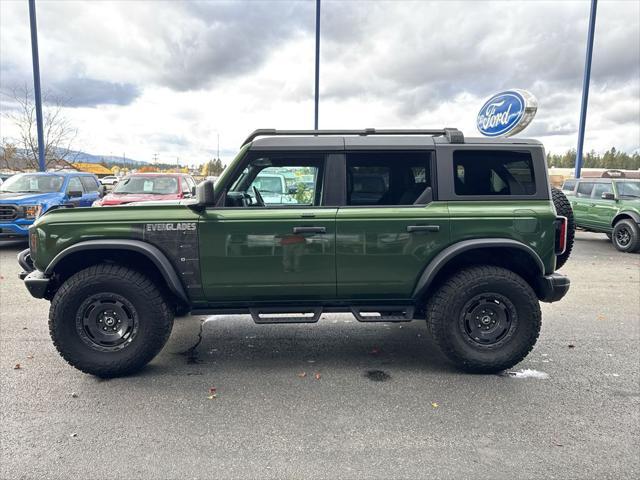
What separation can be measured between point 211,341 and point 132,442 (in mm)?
1726

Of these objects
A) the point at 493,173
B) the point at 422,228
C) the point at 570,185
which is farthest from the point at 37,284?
the point at 570,185

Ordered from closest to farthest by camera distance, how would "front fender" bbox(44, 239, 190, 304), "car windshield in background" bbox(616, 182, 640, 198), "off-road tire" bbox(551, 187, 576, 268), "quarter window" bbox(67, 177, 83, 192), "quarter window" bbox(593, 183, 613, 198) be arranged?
"front fender" bbox(44, 239, 190, 304) → "off-road tire" bbox(551, 187, 576, 268) → "quarter window" bbox(67, 177, 83, 192) → "car windshield in background" bbox(616, 182, 640, 198) → "quarter window" bbox(593, 183, 613, 198)

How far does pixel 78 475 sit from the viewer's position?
243 cm

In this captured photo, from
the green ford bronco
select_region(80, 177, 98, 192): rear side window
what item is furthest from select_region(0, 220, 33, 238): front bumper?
the green ford bronco

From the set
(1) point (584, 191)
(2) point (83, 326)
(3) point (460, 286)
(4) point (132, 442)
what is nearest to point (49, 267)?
(2) point (83, 326)

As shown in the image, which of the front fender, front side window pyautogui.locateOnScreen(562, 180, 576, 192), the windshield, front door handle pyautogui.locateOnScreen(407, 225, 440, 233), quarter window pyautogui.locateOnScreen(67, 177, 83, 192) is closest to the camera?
the front fender

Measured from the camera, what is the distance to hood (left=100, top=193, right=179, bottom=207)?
912cm

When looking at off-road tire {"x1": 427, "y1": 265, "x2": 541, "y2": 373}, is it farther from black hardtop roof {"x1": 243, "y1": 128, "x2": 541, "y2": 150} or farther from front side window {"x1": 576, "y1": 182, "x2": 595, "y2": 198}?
front side window {"x1": 576, "y1": 182, "x2": 595, "y2": 198}

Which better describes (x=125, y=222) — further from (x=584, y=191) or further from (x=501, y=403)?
(x=584, y=191)

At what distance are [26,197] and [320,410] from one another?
9.06 meters

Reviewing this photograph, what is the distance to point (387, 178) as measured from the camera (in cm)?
379

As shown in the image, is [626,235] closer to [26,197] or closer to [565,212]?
[565,212]

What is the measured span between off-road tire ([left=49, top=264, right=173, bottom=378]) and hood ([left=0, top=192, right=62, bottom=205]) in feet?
23.0

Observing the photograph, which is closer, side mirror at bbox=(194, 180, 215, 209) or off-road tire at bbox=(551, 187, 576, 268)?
side mirror at bbox=(194, 180, 215, 209)
